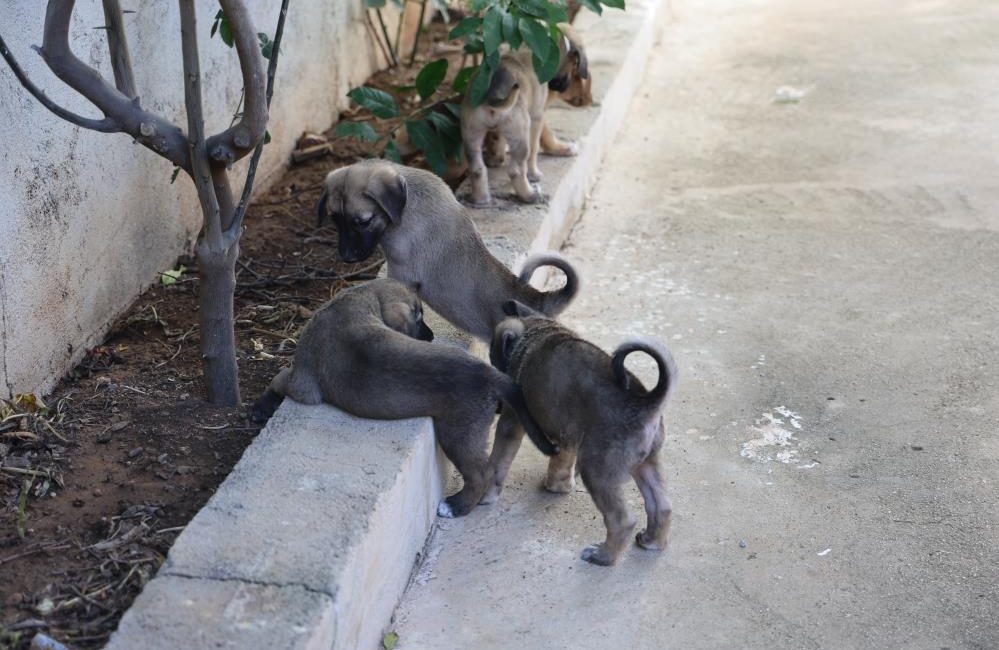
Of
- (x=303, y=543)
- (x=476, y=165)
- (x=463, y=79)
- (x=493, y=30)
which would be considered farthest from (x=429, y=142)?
(x=303, y=543)

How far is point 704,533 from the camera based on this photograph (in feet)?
16.3

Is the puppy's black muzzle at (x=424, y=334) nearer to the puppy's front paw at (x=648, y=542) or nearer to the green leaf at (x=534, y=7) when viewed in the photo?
the puppy's front paw at (x=648, y=542)

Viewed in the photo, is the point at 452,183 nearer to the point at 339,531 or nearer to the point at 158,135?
the point at 158,135

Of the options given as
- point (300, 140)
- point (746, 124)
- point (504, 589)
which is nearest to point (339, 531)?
point (504, 589)

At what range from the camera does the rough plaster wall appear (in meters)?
5.13

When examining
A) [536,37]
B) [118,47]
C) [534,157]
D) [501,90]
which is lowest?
[534,157]

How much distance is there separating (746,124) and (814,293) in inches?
122

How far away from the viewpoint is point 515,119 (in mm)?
7035

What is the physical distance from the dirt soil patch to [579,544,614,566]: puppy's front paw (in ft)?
4.82

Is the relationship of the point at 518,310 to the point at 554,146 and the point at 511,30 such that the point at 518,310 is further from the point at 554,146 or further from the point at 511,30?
the point at 554,146

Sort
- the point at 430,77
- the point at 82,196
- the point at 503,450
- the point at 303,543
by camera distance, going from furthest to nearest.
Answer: the point at 430,77, the point at 82,196, the point at 503,450, the point at 303,543

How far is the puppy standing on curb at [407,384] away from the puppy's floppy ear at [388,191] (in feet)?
2.44

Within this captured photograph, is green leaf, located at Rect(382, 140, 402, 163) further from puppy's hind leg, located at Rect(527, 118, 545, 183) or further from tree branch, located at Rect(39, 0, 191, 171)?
tree branch, located at Rect(39, 0, 191, 171)

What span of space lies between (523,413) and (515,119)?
108 inches
